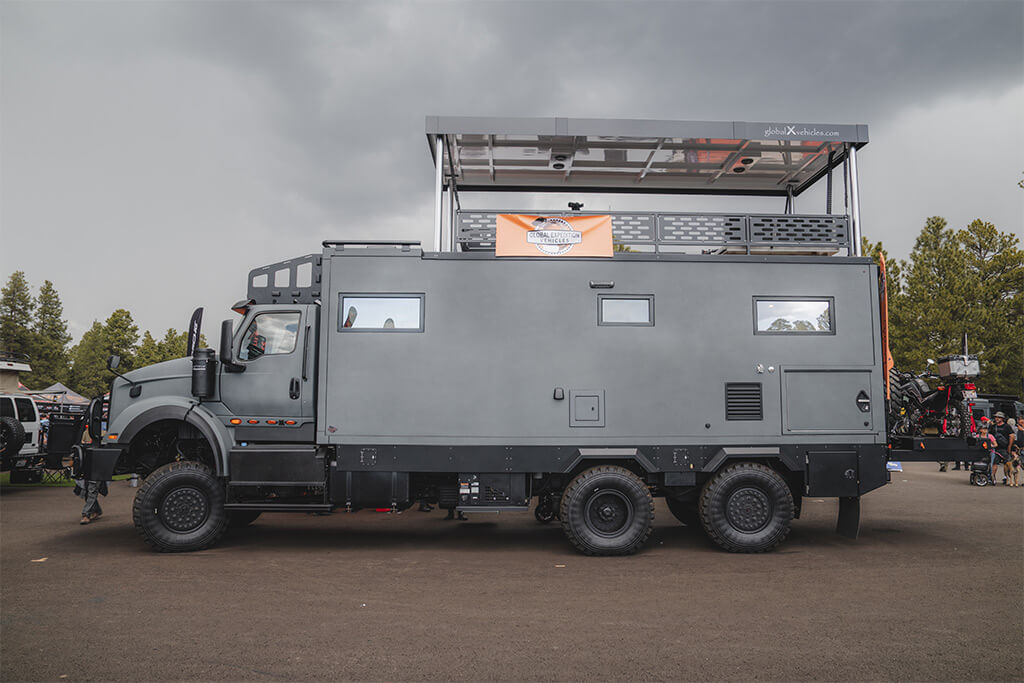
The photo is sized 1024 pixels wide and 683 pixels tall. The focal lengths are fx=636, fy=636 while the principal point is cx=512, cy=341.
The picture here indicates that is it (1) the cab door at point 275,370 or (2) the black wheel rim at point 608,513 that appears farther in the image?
(1) the cab door at point 275,370

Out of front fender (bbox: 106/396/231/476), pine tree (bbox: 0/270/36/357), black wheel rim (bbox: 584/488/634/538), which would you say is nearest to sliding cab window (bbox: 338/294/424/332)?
front fender (bbox: 106/396/231/476)

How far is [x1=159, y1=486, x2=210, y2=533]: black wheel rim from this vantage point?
819cm

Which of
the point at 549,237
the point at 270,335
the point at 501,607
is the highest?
the point at 549,237

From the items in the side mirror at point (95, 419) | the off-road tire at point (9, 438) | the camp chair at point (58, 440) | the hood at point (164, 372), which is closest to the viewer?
the hood at point (164, 372)

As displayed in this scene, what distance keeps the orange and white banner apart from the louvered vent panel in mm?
2449

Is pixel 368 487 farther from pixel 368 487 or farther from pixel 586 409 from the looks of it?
pixel 586 409

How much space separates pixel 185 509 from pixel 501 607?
4.70 metres

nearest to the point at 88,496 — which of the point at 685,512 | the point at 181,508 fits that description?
the point at 181,508

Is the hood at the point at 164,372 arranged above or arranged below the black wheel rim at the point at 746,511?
→ above

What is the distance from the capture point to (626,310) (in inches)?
335

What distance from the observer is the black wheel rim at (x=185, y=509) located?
322 inches

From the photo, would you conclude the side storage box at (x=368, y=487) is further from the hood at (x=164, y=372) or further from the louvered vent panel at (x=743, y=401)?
the louvered vent panel at (x=743, y=401)

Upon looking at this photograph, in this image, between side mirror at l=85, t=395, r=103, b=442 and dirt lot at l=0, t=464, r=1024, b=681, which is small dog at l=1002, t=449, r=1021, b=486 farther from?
side mirror at l=85, t=395, r=103, b=442

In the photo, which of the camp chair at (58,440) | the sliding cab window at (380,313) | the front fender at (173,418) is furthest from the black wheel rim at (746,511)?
the camp chair at (58,440)
